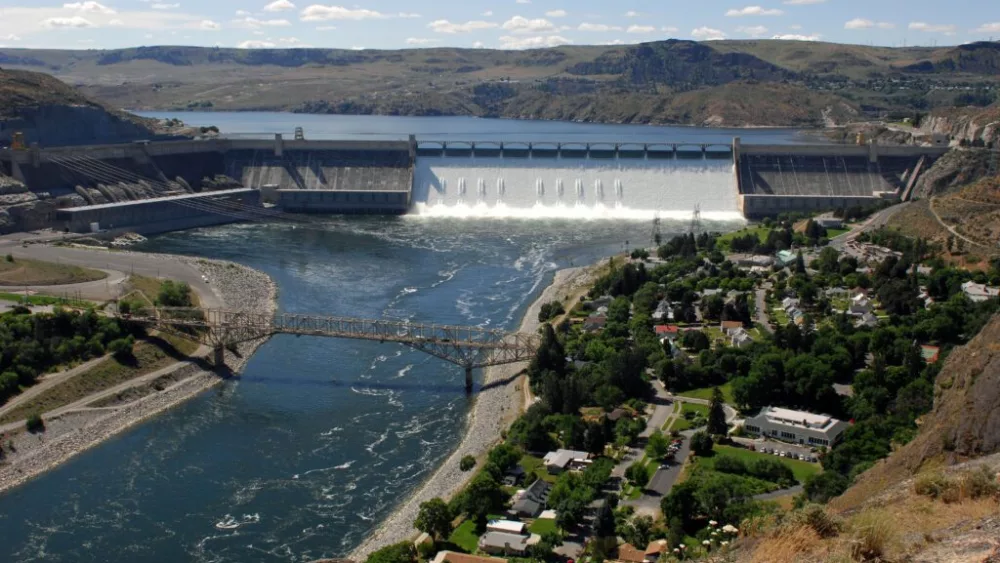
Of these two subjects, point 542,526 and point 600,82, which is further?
point 600,82

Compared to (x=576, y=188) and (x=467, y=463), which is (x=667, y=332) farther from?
(x=576, y=188)

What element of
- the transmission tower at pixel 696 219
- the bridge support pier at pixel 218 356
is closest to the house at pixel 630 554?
the bridge support pier at pixel 218 356

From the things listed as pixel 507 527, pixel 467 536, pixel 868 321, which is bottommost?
pixel 467 536

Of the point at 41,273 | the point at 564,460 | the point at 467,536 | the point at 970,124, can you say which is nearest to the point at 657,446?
the point at 564,460

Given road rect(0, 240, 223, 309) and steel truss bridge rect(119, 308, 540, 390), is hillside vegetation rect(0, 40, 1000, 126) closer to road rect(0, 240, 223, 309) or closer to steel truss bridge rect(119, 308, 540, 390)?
road rect(0, 240, 223, 309)

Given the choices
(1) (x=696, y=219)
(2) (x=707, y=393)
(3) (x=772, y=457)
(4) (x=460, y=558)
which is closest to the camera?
(4) (x=460, y=558)

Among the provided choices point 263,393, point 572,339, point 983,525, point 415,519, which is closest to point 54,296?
point 263,393

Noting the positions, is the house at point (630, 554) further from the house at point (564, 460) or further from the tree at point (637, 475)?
the house at point (564, 460)
